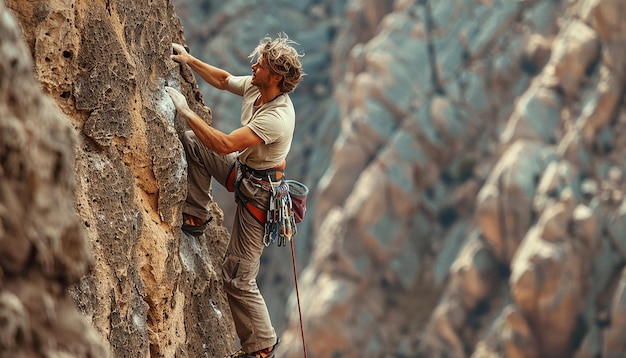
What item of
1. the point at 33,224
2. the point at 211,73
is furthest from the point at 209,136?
the point at 33,224

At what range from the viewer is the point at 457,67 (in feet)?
172

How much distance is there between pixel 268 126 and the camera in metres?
8.32

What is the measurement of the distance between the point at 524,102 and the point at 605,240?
9.24 m

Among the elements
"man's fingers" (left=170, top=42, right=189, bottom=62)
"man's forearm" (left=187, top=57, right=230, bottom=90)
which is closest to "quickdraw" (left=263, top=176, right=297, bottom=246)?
"man's forearm" (left=187, top=57, right=230, bottom=90)

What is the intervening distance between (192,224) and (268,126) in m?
1.54

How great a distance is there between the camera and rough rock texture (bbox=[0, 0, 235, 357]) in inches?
278

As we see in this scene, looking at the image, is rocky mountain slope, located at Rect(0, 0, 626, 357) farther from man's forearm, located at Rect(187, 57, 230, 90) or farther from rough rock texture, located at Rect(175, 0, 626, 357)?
man's forearm, located at Rect(187, 57, 230, 90)

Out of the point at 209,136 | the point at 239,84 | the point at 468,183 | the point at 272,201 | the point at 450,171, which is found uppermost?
the point at 450,171

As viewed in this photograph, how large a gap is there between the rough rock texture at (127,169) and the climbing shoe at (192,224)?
10cm

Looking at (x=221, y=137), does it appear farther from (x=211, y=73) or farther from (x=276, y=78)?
(x=211, y=73)

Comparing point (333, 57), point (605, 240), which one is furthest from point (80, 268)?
point (333, 57)

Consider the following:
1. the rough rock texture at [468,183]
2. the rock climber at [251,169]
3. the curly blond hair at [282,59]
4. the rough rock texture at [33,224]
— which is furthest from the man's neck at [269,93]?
the rough rock texture at [468,183]

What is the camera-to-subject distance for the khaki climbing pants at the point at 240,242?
29.4ft

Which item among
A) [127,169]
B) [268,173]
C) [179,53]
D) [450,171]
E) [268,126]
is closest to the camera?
[127,169]
